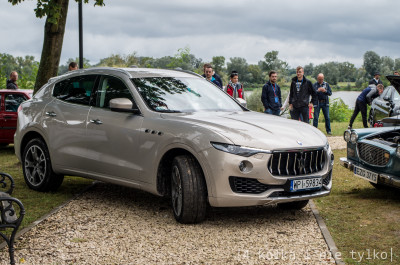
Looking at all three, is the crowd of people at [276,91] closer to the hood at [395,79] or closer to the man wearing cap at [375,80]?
the man wearing cap at [375,80]

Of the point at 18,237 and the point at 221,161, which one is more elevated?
the point at 221,161

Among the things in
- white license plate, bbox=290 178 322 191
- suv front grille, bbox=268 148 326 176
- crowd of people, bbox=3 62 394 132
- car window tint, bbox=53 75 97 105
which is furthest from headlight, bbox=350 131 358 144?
crowd of people, bbox=3 62 394 132

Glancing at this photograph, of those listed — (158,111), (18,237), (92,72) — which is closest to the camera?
(18,237)

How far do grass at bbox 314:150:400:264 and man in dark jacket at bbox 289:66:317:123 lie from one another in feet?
20.0

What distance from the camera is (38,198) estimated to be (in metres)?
8.73

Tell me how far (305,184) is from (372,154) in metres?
2.18

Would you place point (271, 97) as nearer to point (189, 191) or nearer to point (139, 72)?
point (139, 72)

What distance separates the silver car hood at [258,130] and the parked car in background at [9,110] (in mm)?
8133

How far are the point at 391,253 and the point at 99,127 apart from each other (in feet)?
13.3

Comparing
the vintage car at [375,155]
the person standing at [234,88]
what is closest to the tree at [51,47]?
the person standing at [234,88]

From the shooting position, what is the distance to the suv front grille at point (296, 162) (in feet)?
22.0

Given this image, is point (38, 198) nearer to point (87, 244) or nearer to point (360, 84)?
point (87, 244)

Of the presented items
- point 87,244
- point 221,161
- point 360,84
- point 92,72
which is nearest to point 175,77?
point 92,72

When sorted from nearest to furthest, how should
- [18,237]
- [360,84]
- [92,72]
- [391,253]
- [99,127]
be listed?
[391,253] → [18,237] → [99,127] → [92,72] → [360,84]
